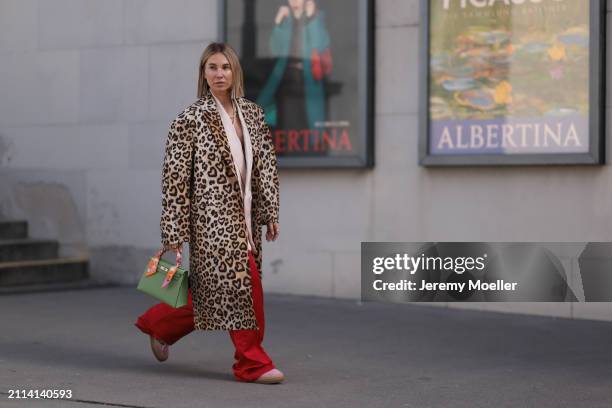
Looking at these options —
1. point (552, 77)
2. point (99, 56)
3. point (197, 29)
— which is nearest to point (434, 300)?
point (552, 77)

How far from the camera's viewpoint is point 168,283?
6.91m

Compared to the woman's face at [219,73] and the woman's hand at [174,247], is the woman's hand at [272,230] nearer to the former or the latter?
the woman's hand at [174,247]

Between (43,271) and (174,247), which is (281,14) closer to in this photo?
(43,271)

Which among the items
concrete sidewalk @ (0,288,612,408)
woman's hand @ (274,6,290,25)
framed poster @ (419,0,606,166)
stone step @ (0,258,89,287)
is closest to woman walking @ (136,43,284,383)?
concrete sidewalk @ (0,288,612,408)

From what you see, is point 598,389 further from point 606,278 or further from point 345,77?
point 345,77

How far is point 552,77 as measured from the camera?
32.7 ft

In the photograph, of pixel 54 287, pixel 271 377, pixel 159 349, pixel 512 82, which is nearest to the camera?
pixel 271 377

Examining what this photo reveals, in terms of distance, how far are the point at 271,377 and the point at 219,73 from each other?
1.67 meters

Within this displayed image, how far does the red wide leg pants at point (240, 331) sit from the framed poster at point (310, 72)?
13.2 ft

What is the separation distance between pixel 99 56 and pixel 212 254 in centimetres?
601

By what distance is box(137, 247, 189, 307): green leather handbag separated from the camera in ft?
22.6

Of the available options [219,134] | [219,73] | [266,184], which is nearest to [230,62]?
[219,73]

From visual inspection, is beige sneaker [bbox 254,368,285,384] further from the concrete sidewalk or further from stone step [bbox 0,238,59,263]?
stone step [bbox 0,238,59,263]

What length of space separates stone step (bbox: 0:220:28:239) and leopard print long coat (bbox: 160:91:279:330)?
6.16m
